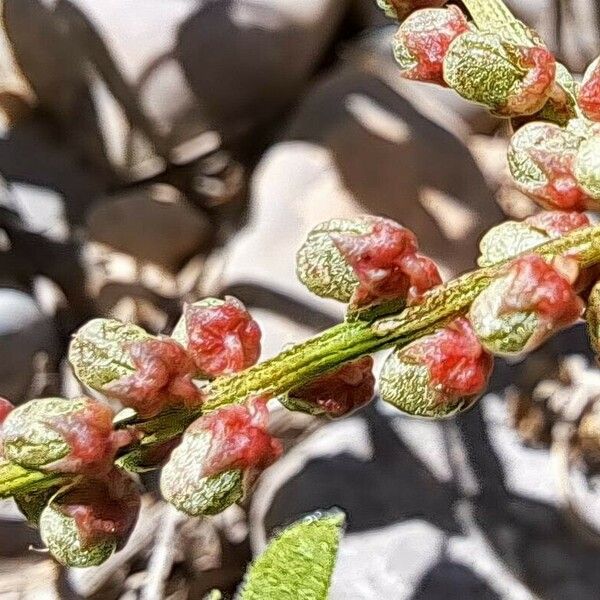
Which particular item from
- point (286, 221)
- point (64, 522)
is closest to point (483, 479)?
point (286, 221)

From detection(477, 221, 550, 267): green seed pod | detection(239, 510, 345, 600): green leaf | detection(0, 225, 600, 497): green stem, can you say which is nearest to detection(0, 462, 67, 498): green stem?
detection(0, 225, 600, 497): green stem

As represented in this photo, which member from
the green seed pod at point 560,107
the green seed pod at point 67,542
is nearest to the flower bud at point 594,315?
the green seed pod at point 560,107

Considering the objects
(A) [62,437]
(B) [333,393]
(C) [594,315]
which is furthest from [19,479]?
(C) [594,315]

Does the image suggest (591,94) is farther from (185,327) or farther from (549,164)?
(185,327)

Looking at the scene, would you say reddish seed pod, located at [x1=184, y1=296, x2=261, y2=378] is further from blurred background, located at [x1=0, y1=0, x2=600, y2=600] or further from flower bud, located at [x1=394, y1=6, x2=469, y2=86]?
blurred background, located at [x1=0, y1=0, x2=600, y2=600]

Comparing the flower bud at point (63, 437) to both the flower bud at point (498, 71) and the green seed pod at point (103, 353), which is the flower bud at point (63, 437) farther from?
the flower bud at point (498, 71)

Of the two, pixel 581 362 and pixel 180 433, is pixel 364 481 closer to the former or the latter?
pixel 581 362

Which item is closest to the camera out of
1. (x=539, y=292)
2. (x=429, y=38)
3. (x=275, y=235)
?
(x=539, y=292)
